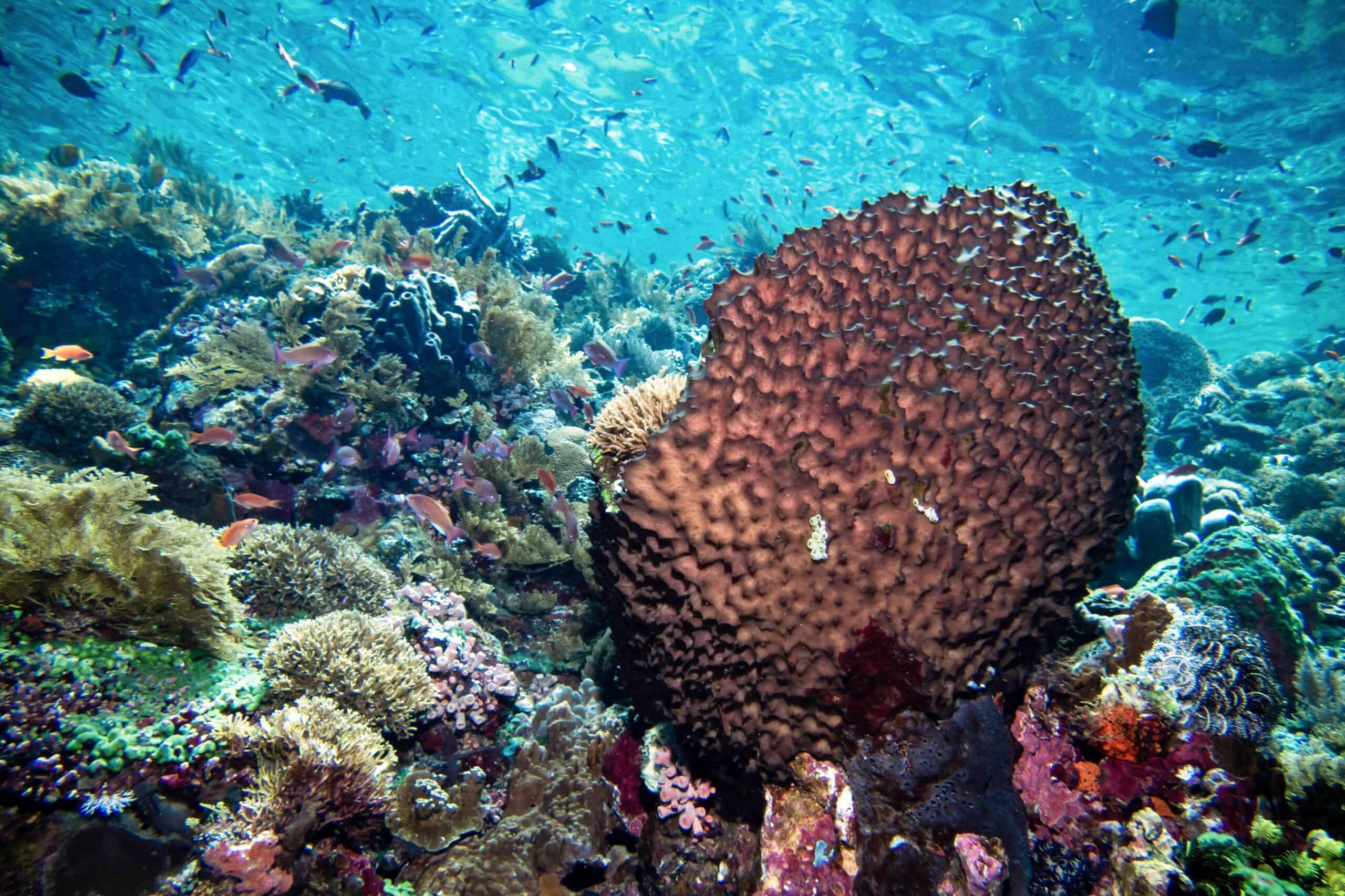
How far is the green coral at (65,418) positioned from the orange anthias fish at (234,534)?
3.52 metres

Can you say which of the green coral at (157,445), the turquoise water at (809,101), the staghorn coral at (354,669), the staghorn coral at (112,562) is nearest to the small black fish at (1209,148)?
the turquoise water at (809,101)

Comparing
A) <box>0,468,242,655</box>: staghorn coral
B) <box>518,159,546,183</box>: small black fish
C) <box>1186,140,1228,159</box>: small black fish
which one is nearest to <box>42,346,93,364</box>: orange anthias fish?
<box>0,468,242,655</box>: staghorn coral

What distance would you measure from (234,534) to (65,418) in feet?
13.3

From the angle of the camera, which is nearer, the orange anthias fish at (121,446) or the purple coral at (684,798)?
the purple coral at (684,798)

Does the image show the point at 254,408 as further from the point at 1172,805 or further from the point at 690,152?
the point at 690,152

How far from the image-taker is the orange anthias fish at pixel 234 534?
4.11 meters

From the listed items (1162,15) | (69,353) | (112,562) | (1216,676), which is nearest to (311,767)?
(112,562)

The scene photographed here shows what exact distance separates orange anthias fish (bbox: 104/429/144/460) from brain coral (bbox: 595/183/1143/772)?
546 centimetres

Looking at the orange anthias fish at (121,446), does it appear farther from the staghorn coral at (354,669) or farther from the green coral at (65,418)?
the staghorn coral at (354,669)

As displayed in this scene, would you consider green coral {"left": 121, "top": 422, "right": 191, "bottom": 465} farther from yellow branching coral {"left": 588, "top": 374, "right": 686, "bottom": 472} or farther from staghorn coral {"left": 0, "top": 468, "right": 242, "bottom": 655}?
yellow branching coral {"left": 588, "top": 374, "right": 686, "bottom": 472}

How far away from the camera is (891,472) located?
258 centimetres

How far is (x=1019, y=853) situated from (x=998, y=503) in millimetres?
1498

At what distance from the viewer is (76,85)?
10.7 metres

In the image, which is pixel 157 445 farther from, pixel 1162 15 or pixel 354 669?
pixel 1162 15
